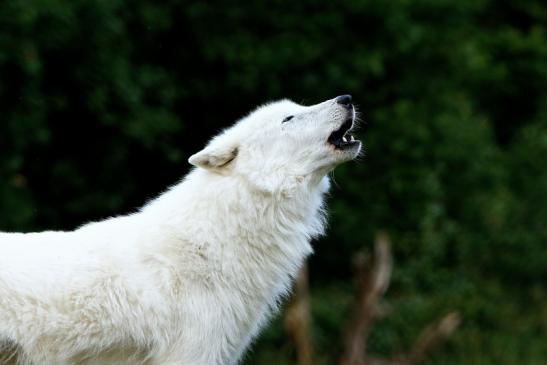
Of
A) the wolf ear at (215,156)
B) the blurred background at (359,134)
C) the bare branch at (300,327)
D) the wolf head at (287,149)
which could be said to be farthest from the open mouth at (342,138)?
the blurred background at (359,134)

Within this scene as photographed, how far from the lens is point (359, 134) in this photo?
12.6m

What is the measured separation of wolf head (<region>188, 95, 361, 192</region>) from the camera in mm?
5270

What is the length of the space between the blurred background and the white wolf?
472 cm

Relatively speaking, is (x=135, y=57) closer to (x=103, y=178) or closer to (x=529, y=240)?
(x=103, y=178)

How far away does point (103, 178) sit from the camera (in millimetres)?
11227

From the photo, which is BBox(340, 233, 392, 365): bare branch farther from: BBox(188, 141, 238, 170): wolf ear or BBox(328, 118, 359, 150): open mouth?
BBox(188, 141, 238, 170): wolf ear

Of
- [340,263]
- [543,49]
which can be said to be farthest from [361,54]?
[543,49]

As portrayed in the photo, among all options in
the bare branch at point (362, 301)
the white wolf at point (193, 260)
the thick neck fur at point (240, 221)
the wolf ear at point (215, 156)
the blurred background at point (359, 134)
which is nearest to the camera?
the white wolf at point (193, 260)

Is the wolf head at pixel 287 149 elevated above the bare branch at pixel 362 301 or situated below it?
above

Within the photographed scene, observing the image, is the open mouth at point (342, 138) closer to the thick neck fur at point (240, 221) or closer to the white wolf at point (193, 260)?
the white wolf at point (193, 260)

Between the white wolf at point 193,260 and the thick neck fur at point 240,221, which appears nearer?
the white wolf at point 193,260

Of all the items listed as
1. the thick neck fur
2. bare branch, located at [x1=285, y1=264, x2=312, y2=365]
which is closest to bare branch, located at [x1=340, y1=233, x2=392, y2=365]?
bare branch, located at [x1=285, y1=264, x2=312, y2=365]

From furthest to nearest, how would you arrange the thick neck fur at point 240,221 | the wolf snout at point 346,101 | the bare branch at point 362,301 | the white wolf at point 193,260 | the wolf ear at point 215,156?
the bare branch at point 362,301 → the wolf snout at point 346,101 → the wolf ear at point 215,156 → the thick neck fur at point 240,221 → the white wolf at point 193,260

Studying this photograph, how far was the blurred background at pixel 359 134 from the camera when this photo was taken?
10.2 meters
